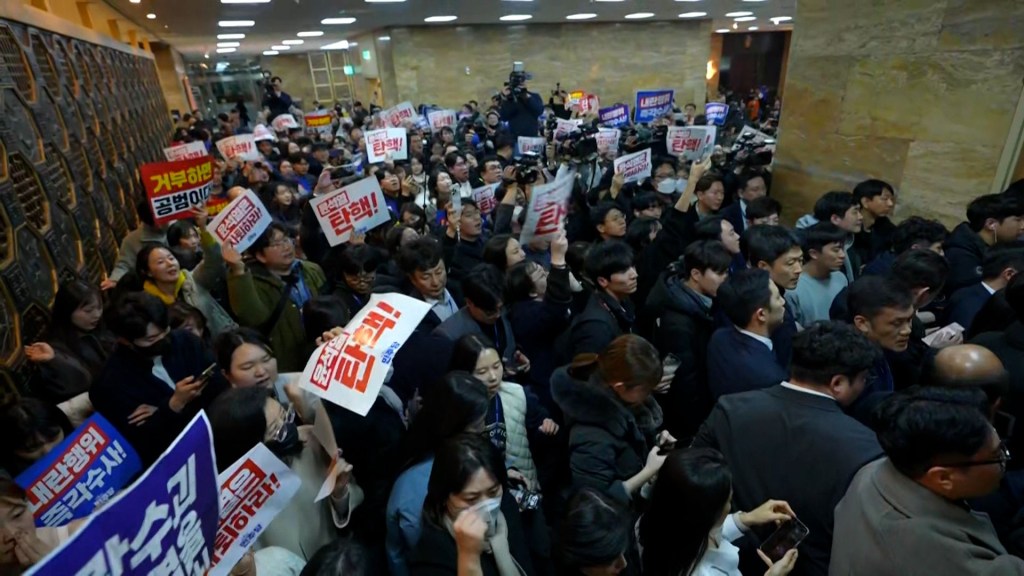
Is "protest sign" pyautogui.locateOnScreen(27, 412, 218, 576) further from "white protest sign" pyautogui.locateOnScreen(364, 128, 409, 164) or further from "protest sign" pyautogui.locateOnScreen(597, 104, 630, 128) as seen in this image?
"protest sign" pyautogui.locateOnScreen(597, 104, 630, 128)

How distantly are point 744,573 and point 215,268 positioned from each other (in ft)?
12.0

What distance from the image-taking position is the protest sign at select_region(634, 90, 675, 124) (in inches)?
399

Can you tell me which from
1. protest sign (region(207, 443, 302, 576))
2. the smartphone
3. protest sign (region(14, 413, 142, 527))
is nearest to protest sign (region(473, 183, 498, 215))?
protest sign (region(14, 413, 142, 527))

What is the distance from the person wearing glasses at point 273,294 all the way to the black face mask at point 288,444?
142cm

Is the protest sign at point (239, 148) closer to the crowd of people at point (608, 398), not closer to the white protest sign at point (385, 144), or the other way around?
the white protest sign at point (385, 144)

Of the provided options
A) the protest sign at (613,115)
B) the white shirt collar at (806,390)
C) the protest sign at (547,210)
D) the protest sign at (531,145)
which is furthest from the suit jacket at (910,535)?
the protest sign at (613,115)

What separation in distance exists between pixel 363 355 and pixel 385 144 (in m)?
6.31

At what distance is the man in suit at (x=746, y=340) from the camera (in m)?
2.57

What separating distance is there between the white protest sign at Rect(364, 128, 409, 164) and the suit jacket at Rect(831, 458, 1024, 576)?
7412 mm

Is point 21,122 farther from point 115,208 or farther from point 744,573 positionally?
point 744,573

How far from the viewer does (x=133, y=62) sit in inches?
460

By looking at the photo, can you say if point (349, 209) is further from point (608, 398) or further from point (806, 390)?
point (806, 390)

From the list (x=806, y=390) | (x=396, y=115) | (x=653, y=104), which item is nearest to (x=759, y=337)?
(x=806, y=390)

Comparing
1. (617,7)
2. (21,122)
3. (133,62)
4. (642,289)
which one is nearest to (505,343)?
(642,289)
